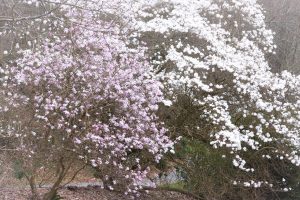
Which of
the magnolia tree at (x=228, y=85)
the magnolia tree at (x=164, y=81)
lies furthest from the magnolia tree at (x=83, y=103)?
the magnolia tree at (x=228, y=85)

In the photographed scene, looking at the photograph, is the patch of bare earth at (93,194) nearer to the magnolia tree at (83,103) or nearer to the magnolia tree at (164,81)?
the magnolia tree at (83,103)

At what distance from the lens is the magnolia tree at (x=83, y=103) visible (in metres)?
8.62

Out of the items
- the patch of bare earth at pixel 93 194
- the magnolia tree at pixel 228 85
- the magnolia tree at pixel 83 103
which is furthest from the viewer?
the patch of bare earth at pixel 93 194

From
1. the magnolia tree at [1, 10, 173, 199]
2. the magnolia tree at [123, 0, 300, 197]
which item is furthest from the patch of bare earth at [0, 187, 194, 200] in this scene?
the magnolia tree at [123, 0, 300, 197]

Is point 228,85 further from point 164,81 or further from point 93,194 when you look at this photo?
point 93,194

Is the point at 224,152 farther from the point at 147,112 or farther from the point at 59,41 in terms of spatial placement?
the point at 59,41

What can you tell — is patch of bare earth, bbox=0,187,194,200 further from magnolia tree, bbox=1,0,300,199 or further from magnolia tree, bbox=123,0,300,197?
magnolia tree, bbox=123,0,300,197

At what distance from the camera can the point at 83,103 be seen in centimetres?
858

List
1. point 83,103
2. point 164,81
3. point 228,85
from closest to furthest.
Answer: point 83,103
point 164,81
point 228,85

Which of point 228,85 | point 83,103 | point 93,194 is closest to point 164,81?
point 228,85

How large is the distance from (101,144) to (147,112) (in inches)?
49.6

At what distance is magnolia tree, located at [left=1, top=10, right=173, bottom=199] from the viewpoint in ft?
28.3

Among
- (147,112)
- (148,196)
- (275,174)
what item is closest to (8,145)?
(147,112)

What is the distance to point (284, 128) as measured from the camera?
1009 centimetres
